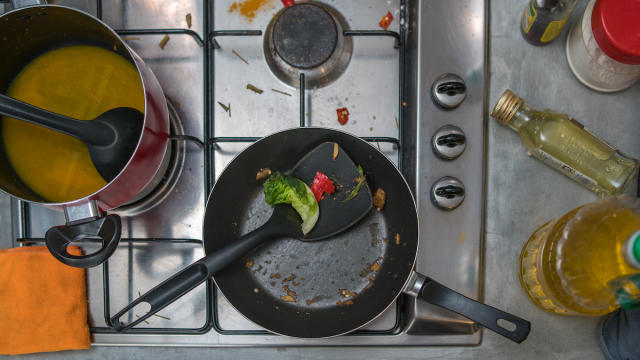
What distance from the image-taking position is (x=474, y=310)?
46cm

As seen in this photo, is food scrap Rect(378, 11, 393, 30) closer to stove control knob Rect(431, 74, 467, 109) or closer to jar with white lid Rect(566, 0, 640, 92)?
stove control knob Rect(431, 74, 467, 109)

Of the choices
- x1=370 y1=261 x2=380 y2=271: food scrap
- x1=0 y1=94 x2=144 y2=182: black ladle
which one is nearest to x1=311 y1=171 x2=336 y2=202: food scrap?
x1=370 y1=261 x2=380 y2=271: food scrap

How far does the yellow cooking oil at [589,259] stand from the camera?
0.41 m

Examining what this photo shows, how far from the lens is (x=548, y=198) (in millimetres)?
541

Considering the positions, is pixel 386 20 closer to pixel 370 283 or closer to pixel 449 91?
pixel 449 91

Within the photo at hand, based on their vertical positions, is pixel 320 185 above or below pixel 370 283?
above

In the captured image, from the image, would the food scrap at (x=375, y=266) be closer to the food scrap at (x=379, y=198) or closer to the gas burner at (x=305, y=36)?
the food scrap at (x=379, y=198)

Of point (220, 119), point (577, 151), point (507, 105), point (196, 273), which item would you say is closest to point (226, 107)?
point (220, 119)

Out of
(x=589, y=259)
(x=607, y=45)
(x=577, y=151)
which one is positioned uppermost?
(x=607, y=45)

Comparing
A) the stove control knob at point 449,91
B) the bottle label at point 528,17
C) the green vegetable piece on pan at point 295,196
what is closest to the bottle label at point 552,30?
the bottle label at point 528,17

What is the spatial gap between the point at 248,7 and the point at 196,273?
370mm

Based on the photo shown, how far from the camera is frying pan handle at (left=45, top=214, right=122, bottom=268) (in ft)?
1.33

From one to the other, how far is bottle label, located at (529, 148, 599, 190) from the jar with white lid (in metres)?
0.12

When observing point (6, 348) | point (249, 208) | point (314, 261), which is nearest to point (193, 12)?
point (249, 208)
